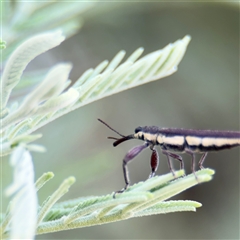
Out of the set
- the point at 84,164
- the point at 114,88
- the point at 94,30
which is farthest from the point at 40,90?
the point at 94,30

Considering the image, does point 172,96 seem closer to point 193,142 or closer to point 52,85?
point 193,142

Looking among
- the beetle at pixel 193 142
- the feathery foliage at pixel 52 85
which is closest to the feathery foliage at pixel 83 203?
the feathery foliage at pixel 52 85

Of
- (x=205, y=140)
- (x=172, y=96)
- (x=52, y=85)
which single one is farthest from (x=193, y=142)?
(x=172, y=96)

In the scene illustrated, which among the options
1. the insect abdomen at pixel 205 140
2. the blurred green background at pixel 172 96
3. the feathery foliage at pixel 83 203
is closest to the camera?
the feathery foliage at pixel 83 203

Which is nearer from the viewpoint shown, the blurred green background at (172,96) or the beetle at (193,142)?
the beetle at (193,142)

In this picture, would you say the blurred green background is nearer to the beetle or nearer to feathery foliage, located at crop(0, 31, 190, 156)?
the beetle

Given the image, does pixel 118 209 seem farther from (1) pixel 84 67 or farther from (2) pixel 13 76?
(1) pixel 84 67

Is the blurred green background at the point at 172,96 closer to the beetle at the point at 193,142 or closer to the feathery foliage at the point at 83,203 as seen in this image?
the beetle at the point at 193,142

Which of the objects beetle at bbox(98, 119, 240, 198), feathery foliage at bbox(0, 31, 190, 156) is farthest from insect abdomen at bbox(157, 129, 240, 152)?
feathery foliage at bbox(0, 31, 190, 156)
